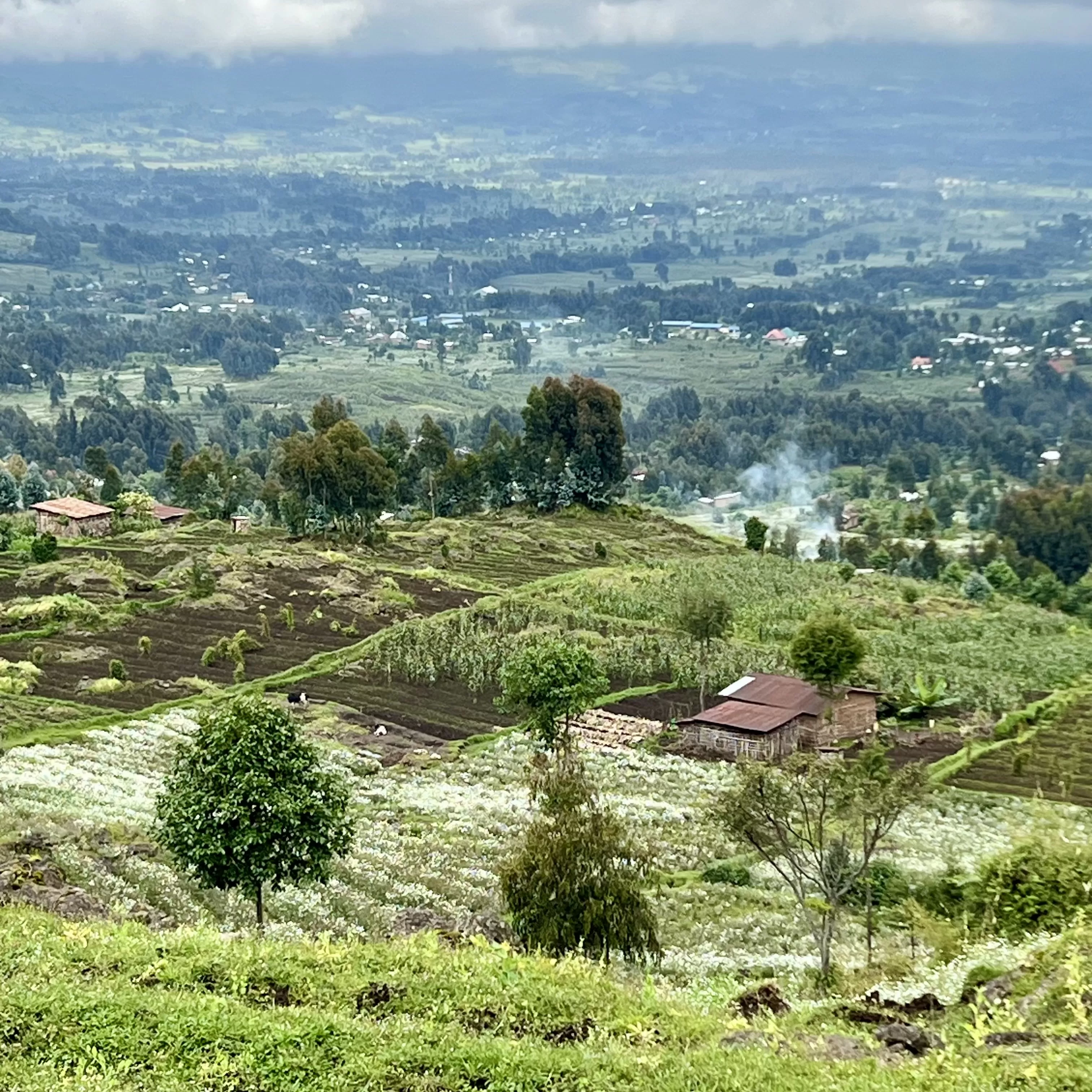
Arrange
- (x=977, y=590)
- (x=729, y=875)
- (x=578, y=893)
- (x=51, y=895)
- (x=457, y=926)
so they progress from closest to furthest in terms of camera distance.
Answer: (x=578, y=893) → (x=51, y=895) → (x=457, y=926) → (x=729, y=875) → (x=977, y=590)

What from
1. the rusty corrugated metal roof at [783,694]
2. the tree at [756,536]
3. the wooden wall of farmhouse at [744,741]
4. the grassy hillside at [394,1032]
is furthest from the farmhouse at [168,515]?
the grassy hillside at [394,1032]

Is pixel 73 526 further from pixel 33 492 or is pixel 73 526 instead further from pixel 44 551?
pixel 33 492

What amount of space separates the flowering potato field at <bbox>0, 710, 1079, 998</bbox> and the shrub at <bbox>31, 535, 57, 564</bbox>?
23491mm

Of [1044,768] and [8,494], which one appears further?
[8,494]

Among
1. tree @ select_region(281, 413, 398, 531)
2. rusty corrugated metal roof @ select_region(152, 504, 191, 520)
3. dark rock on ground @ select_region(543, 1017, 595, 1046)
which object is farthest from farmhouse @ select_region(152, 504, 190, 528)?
dark rock on ground @ select_region(543, 1017, 595, 1046)

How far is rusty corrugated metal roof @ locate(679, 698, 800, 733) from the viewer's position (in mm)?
43281

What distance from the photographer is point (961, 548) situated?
346ft

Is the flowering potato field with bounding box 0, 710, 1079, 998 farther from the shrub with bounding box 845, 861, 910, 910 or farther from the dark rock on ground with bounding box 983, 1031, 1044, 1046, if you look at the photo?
the dark rock on ground with bounding box 983, 1031, 1044, 1046

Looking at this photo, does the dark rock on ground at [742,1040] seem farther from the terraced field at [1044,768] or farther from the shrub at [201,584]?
the shrub at [201,584]

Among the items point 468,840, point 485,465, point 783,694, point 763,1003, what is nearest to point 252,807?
point 468,840

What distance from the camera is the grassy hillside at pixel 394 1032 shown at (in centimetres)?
1284

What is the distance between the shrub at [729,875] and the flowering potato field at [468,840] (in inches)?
9.5

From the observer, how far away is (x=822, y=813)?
24.5 m

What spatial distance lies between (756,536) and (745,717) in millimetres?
39305
